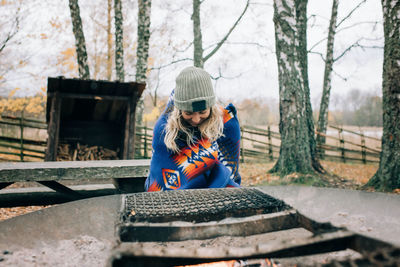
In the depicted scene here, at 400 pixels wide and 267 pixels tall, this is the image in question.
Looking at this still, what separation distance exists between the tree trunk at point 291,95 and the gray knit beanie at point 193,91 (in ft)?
11.9

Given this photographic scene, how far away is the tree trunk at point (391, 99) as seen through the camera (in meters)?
4.12

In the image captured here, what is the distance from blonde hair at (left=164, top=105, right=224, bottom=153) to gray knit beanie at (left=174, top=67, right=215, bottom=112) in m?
0.15

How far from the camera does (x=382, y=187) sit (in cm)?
427

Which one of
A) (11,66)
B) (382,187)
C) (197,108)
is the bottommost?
(382,187)

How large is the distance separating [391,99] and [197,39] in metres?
6.89

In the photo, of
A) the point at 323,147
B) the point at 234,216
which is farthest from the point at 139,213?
the point at 323,147

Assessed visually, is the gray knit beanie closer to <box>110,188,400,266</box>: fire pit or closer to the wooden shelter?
<box>110,188,400,266</box>: fire pit

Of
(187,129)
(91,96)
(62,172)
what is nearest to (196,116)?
(187,129)

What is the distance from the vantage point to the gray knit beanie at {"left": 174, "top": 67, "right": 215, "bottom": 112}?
2096mm

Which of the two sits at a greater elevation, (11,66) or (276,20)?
(11,66)

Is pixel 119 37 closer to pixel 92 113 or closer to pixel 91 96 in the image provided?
pixel 92 113

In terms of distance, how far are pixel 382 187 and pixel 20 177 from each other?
4.92 metres

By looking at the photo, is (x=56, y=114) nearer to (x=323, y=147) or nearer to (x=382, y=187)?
(x=382, y=187)

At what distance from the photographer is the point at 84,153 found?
247 inches
